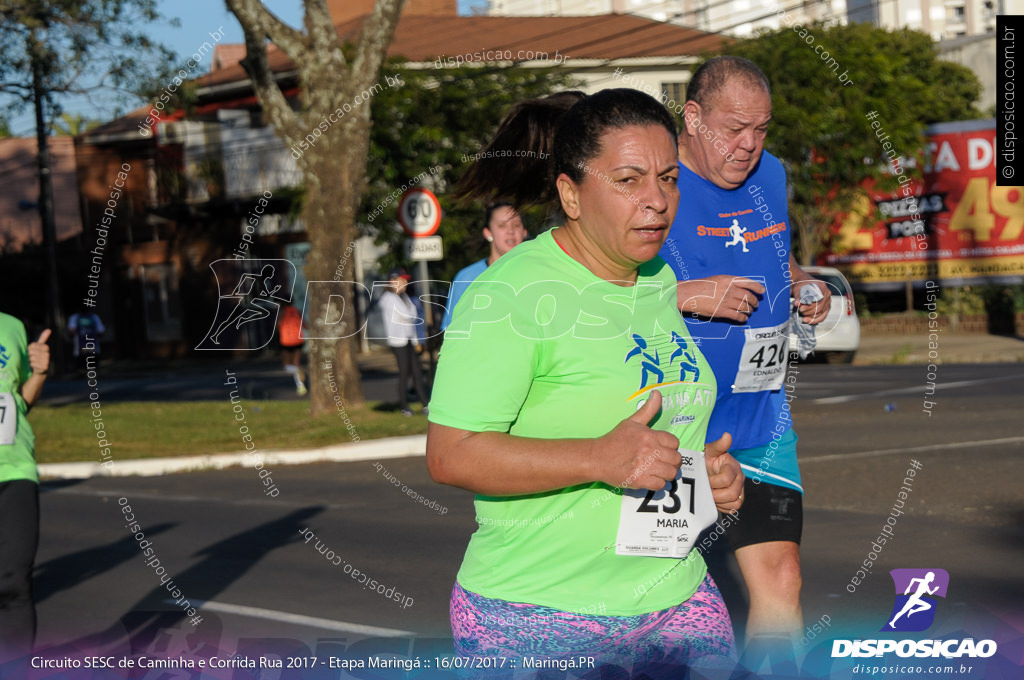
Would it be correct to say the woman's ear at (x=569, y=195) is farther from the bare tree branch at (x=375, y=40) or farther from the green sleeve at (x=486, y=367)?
the bare tree branch at (x=375, y=40)

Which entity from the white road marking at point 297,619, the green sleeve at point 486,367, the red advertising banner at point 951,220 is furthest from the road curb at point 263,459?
the red advertising banner at point 951,220

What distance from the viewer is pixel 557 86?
2386 centimetres

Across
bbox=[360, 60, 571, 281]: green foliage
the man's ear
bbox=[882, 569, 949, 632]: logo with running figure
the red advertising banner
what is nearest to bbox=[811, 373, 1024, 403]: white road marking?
bbox=[360, 60, 571, 281]: green foliage

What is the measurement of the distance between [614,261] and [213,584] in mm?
5232

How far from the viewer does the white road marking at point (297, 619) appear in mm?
5793

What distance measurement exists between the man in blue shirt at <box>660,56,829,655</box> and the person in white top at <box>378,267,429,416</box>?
9949 millimetres

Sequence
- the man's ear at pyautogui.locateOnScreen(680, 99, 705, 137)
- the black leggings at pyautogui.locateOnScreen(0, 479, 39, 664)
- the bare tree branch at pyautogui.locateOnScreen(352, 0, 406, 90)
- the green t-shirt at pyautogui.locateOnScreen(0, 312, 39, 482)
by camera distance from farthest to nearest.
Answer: the bare tree branch at pyautogui.locateOnScreen(352, 0, 406, 90) → the green t-shirt at pyautogui.locateOnScreen(0, 312, 39, 482) → the black leggings at pyautogui.locateOnScreen(0, 479, 39, 664) → the man's ear at pyautogui.locateOnScreen(680, 99, 705, 137)

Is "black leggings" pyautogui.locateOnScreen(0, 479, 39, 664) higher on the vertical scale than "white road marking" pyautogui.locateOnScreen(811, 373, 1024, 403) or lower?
higher

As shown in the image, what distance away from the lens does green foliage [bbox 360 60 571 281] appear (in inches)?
822

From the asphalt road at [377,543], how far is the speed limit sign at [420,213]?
2423mm

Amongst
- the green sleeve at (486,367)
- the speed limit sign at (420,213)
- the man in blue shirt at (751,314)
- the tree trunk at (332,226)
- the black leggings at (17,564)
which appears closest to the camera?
the green sleeve at (486,367)

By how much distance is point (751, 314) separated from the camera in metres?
3.68

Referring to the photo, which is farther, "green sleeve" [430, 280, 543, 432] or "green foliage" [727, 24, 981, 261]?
"green foliage" [727, 24, 981, 261]

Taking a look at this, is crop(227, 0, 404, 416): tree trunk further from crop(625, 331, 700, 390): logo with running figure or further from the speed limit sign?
crop(625, 331, 700, 390): logo with running figure
